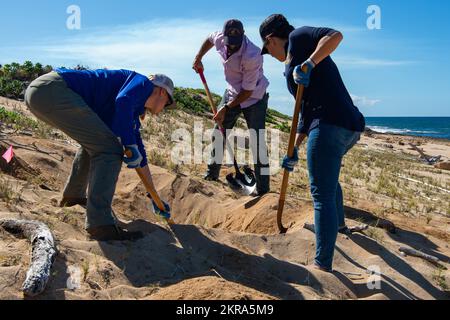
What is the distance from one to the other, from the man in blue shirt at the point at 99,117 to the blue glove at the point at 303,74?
3.26ft

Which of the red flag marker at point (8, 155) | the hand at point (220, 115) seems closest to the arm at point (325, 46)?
the hand at point (220, 115)

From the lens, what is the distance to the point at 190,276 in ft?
11.0

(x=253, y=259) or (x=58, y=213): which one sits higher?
(x=58, y=213)

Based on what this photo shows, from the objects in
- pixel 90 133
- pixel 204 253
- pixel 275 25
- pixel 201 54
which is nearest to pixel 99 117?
pixel 90 133

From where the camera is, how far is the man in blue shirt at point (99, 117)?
141 inches

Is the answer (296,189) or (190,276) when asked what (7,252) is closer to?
(190,276)

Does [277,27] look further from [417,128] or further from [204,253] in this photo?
[417,128]

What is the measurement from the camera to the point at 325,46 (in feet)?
11.5

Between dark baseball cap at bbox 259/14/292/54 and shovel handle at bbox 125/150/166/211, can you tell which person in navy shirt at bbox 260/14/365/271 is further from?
shovel handle at bbox 125/150/166/211

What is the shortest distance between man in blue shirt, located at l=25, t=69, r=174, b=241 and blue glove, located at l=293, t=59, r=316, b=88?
0.99 m

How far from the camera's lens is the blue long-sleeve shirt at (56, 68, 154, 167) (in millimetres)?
3545

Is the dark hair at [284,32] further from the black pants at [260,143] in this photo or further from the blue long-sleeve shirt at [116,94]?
the black pants at [260,143]
